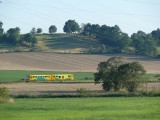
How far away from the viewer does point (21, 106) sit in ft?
154

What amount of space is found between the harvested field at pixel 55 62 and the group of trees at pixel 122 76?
1657 inches

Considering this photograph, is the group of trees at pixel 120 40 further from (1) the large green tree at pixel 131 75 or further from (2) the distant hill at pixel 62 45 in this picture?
(1) the large green tree at pixel 131 75

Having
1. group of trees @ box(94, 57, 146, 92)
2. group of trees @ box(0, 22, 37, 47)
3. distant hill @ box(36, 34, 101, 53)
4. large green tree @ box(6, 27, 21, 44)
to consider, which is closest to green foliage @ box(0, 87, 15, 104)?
group of trees @ box(94, 57, 146, 92)

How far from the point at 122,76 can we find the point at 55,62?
5334 cm

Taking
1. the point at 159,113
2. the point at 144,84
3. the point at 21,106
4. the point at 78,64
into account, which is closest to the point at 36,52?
the point at 78,64

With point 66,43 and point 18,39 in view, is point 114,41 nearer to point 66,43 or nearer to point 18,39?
point 66,43

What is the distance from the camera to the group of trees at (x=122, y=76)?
72.9 m

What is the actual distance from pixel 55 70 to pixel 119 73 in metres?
45.2

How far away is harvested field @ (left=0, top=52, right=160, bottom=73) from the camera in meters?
121

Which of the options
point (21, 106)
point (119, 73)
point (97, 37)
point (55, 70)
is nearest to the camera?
point (21, 106)

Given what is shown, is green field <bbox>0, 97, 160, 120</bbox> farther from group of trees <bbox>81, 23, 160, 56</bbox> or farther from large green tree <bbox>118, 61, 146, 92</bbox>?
group of trees <bbox>81, 23, 160, 56</bbox>

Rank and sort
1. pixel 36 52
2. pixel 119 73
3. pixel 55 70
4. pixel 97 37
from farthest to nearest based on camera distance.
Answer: pixel 97 37
pixel 36 52
pixel 55 70
pixel 119 73

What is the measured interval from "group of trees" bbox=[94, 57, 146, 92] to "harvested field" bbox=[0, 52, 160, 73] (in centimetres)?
4208

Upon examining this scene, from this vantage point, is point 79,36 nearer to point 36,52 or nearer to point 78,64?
point 36,52
